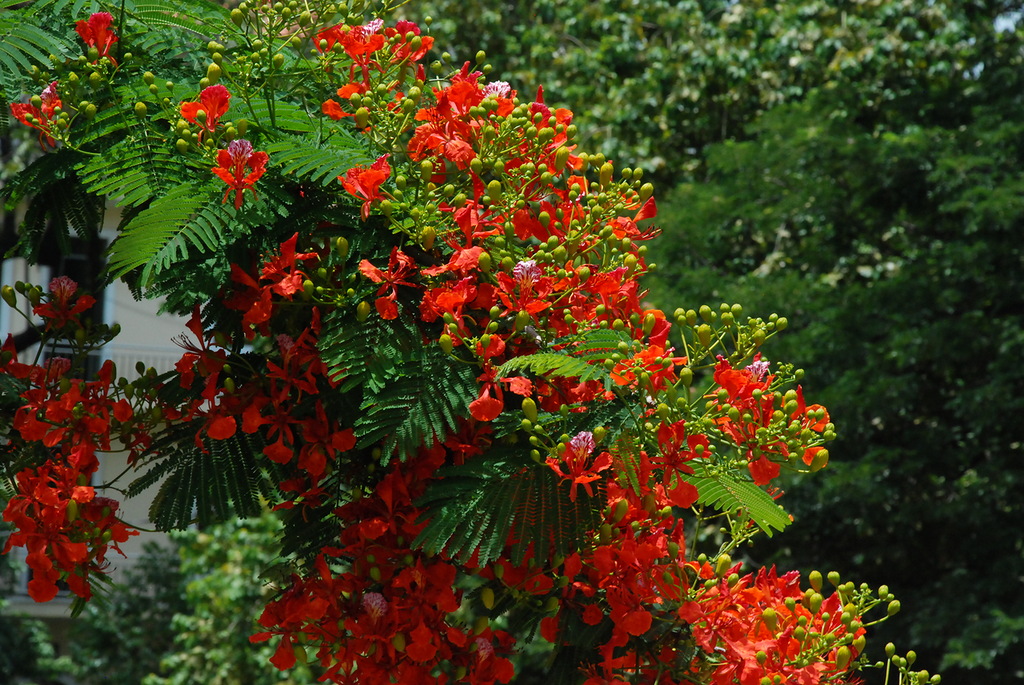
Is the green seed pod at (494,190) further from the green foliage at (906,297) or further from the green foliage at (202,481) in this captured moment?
the green foliage at (906,297)

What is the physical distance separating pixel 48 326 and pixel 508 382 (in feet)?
2.86

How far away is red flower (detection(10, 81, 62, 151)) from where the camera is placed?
1690 mm

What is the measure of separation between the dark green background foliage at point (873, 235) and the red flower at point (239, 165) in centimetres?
662

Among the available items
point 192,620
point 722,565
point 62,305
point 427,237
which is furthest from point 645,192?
point 192,620

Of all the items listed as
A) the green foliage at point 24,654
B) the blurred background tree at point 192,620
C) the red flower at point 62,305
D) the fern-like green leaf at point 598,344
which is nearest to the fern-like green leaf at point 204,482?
the red flower at point 62,305

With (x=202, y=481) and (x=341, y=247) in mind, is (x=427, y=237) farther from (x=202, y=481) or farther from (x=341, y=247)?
(x=202, y=481)

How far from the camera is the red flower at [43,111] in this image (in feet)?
5.55

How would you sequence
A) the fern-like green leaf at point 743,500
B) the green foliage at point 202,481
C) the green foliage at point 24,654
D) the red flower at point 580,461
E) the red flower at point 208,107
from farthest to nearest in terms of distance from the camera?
the green foliage at point 24,654, the green foliage at point 202,481, the fern-like green leaf at point 743,500, the red flower at point 208,107, the red flower at point 580,461

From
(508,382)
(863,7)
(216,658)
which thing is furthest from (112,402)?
(863,7)

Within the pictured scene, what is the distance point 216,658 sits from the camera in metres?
8.14

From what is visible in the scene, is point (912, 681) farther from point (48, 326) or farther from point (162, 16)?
point (162, 16)

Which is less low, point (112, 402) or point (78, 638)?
point (78, 638)

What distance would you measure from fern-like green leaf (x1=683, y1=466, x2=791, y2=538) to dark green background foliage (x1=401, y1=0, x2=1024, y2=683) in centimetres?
590

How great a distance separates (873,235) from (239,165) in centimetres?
765
